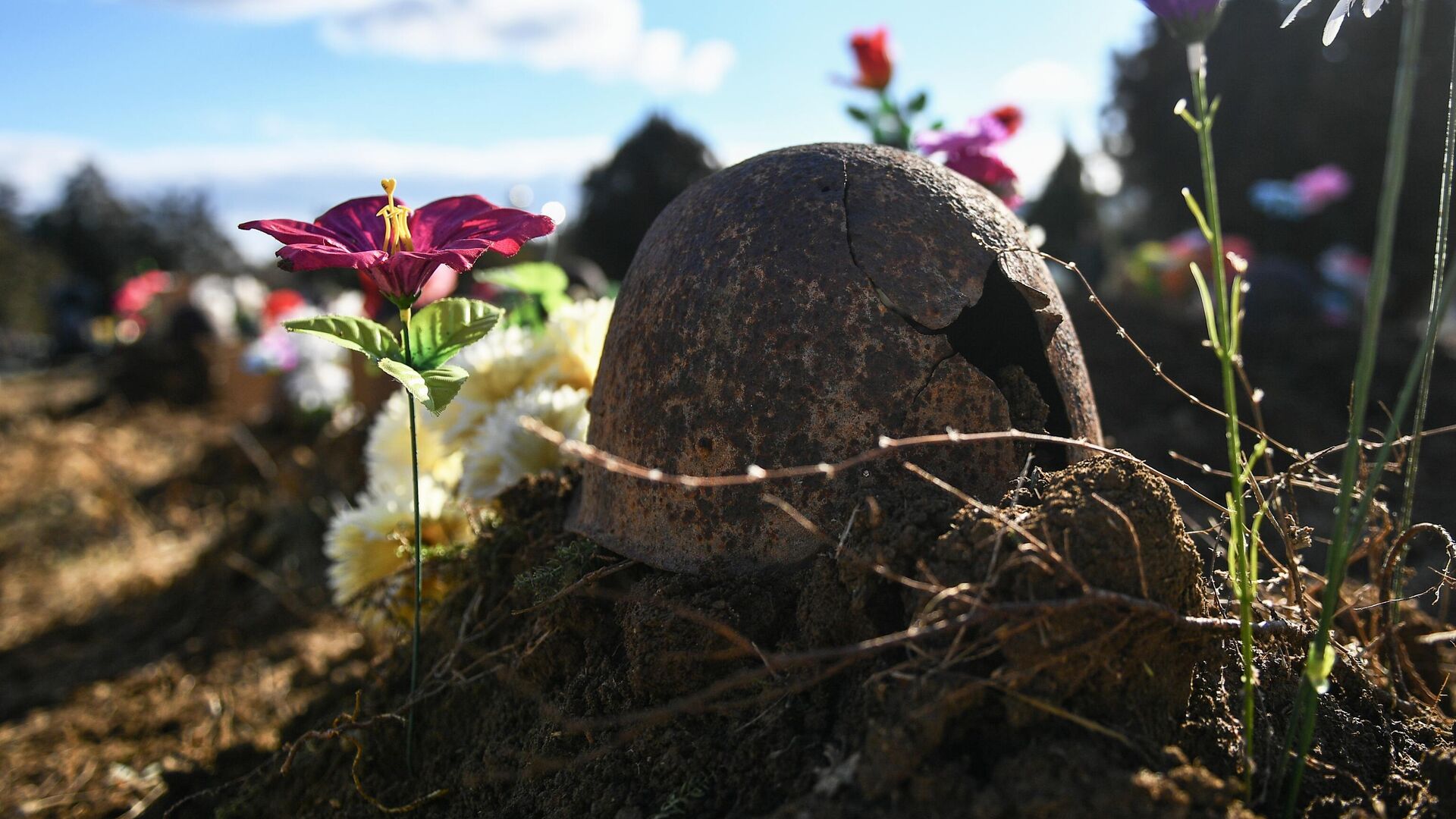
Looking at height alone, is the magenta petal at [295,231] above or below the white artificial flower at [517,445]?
above

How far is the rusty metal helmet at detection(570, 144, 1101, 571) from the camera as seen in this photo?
1844 mm

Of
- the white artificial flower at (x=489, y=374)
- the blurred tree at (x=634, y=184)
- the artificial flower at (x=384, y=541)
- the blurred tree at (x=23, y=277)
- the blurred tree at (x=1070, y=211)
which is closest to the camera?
the artificial flower at (x=384, y=541)

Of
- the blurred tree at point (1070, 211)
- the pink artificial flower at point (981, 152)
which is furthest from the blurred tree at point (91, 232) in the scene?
the pink artificial flower at point (981, 152)

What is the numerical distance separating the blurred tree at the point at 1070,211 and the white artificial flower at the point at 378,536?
8331 mm

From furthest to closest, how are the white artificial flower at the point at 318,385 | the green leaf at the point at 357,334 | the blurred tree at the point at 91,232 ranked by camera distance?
1. the blurred tree at the point at 91,232
2. the white artificial flower at the point at 318,385
3. the green leaf at the point at 357,334

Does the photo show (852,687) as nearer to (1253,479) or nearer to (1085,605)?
(1085,605)

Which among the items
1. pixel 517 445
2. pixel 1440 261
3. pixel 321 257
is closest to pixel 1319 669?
pixel 1440 261

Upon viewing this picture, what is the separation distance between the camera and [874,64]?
4074 mm

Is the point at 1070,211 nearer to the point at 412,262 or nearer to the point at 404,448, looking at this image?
the point at 404,448

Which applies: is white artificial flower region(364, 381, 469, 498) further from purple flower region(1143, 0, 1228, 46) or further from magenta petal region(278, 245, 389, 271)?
purple flower region(1143, 0, 1228, 46)

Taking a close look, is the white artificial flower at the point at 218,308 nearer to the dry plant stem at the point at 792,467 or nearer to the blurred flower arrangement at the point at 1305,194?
the dry plant stem at the point at 792,467

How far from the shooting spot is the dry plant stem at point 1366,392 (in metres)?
1.24

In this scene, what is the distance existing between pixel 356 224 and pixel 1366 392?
190 cm

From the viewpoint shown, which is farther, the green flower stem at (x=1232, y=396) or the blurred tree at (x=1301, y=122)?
the blurred tree at (x=1301, y=122)
